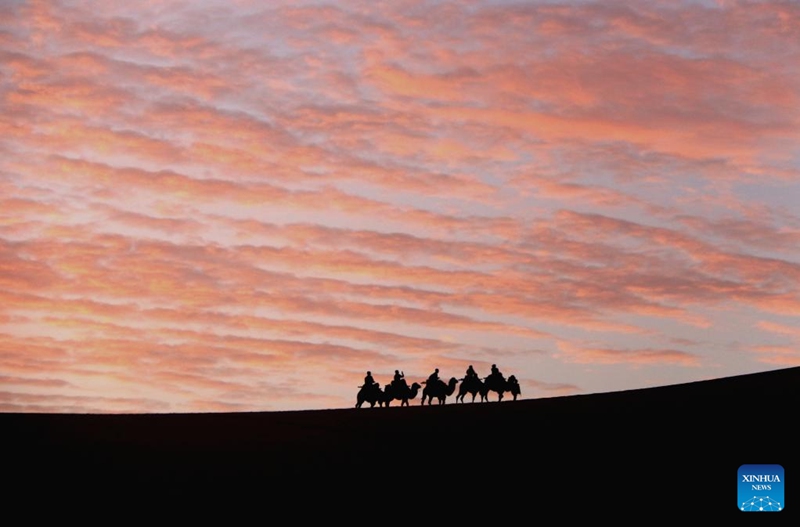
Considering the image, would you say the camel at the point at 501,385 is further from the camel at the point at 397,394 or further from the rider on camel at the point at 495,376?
the camel at the point at 397,394

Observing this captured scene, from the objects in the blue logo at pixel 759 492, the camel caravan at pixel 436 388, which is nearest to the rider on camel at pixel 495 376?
the camel caravan at pixel 436 388

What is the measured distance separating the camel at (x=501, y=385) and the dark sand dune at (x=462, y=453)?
8.45 feet

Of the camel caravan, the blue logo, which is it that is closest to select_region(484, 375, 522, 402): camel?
the camel caravan

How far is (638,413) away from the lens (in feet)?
128

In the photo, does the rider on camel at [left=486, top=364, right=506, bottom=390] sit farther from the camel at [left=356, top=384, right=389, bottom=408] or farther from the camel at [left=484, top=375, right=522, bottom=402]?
the camel at [left=356, top=384, right=389, bottom=408]

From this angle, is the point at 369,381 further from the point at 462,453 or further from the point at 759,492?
the point at 759,492

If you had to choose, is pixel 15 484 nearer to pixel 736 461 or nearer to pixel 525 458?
pixel 525 458

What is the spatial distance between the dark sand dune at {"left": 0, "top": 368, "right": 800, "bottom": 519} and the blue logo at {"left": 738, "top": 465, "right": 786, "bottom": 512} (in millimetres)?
650

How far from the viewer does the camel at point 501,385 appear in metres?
46.5

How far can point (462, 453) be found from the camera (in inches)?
1399

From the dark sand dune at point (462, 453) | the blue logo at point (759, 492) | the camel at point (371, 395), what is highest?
the camel at point (371, 395)

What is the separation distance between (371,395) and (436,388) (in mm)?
2086

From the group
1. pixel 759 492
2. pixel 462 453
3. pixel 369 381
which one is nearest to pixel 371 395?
pixel 369 381

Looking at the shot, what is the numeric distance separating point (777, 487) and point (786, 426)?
24.1 ft
